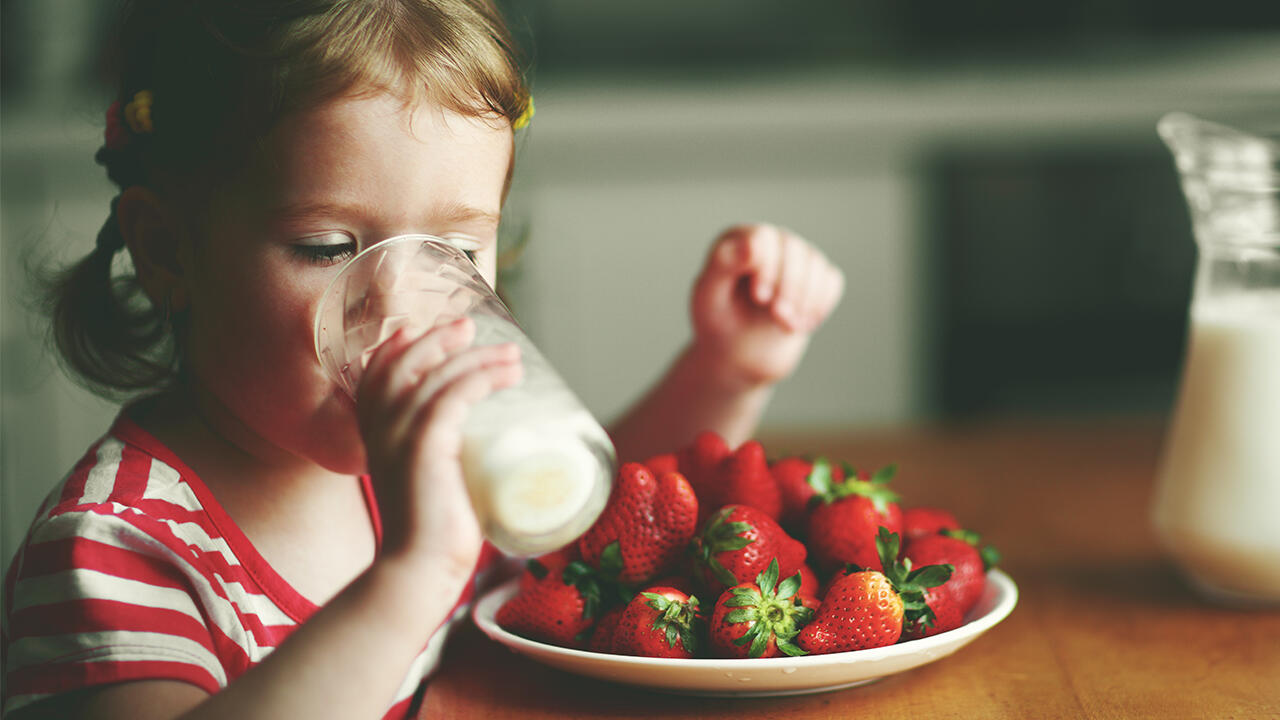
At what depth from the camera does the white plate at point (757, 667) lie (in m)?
0.62

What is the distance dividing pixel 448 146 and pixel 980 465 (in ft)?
3.02

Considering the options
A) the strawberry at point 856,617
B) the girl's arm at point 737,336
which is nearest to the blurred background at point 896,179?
the girl's arm at point 737,336

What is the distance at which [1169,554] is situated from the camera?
93 centimetres

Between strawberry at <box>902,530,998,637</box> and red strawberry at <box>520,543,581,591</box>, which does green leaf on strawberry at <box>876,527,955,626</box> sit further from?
red strawberry at <box>520,543,581,591</box>

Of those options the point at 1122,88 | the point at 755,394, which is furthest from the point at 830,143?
the point at 755,394

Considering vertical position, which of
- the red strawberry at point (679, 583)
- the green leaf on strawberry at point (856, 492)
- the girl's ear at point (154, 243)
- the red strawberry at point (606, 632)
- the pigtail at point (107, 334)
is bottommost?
the red strawberry at point (606, 632)

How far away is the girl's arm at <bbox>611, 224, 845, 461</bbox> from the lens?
3.62 ft

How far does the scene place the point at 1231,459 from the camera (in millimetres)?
898

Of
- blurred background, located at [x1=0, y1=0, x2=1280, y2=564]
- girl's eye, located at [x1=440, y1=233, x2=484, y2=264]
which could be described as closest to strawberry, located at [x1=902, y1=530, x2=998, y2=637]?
girl's eye, located at [x1=440, y1=233, x2=484, y2=264]

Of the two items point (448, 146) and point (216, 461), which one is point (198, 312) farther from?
point (448, 146)

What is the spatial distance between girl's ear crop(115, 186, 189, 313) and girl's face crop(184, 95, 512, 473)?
4 centimetres

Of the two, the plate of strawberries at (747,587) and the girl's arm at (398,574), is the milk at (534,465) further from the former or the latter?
the plate of strawberries at (747,587)

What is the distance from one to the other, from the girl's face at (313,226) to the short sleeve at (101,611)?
0.11 meters

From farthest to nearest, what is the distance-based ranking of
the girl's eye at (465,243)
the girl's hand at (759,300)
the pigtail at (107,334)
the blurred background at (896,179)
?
1. the blurred background at (896,179)
2. the girl's hand at (759,300)
3. the pigtail at (107,334)
4. the girl's eye at (465,243)
